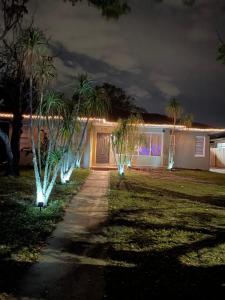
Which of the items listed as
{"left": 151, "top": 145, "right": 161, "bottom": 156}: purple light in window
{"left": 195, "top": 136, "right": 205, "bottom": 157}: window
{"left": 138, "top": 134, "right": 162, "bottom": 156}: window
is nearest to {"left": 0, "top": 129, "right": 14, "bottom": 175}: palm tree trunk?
{"left": 138, "top": 134, "right": 162, "bottom": 156}: window

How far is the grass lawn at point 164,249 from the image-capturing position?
430cm

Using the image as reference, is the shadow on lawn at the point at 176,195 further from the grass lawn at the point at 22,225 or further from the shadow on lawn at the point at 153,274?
the shadow on lawn at the point at 153,274

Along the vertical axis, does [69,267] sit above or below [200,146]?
below

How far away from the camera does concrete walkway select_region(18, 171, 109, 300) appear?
160 inches

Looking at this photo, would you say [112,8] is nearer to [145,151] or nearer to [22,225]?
[22,225]

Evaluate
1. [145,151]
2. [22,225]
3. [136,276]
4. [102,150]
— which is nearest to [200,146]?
[145,151]

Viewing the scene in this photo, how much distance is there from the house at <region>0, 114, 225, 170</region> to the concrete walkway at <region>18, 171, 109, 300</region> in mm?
14030

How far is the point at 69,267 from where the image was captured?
15.8 ft

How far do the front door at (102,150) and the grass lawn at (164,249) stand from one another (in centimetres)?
1401

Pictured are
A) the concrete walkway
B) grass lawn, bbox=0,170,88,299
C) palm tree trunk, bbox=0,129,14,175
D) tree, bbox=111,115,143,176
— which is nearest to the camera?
the concrete walkway

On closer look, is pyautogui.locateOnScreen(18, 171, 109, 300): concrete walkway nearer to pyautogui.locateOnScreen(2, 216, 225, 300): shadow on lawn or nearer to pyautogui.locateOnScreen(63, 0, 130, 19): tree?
pyautogui.locateOnScreen(2, 216, 225, 300): shadow on lawn

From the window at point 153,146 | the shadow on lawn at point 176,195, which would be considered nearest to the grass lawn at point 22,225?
the shadow on lawn at point 176,195

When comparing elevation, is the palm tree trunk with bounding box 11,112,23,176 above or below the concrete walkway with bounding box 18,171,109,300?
above

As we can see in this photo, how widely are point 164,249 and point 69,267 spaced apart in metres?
1.66
